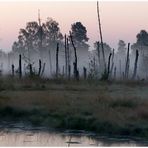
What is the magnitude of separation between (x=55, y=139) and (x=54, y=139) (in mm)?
30

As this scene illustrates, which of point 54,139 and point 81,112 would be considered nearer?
point 54,139

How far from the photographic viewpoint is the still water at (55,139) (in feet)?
50.2

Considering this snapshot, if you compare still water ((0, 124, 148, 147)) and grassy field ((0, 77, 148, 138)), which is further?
grassy field ((0, 77, 148, 138))

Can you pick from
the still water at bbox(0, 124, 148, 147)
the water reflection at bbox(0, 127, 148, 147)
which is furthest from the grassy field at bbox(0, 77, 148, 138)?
the water reflection at bbox(0, 127, 148, 147)

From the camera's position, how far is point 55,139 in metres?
16.1

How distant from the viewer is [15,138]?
16219 mm

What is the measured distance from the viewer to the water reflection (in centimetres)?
1529

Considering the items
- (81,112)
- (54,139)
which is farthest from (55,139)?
(81,112)

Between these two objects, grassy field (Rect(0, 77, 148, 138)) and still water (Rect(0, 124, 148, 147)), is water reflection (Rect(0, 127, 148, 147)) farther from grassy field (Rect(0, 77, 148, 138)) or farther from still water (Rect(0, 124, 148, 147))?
grassy field (Rect(0, 77, 148, 138))

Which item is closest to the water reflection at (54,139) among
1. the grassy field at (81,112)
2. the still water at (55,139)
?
the still water at (55,139)

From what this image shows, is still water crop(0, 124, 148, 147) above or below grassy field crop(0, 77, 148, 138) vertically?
below

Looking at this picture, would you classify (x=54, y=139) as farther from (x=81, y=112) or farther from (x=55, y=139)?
(x=81, y=112)

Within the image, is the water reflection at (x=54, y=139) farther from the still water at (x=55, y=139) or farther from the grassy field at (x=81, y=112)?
the grassy field at (x=81, y=112)

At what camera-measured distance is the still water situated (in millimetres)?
15311
